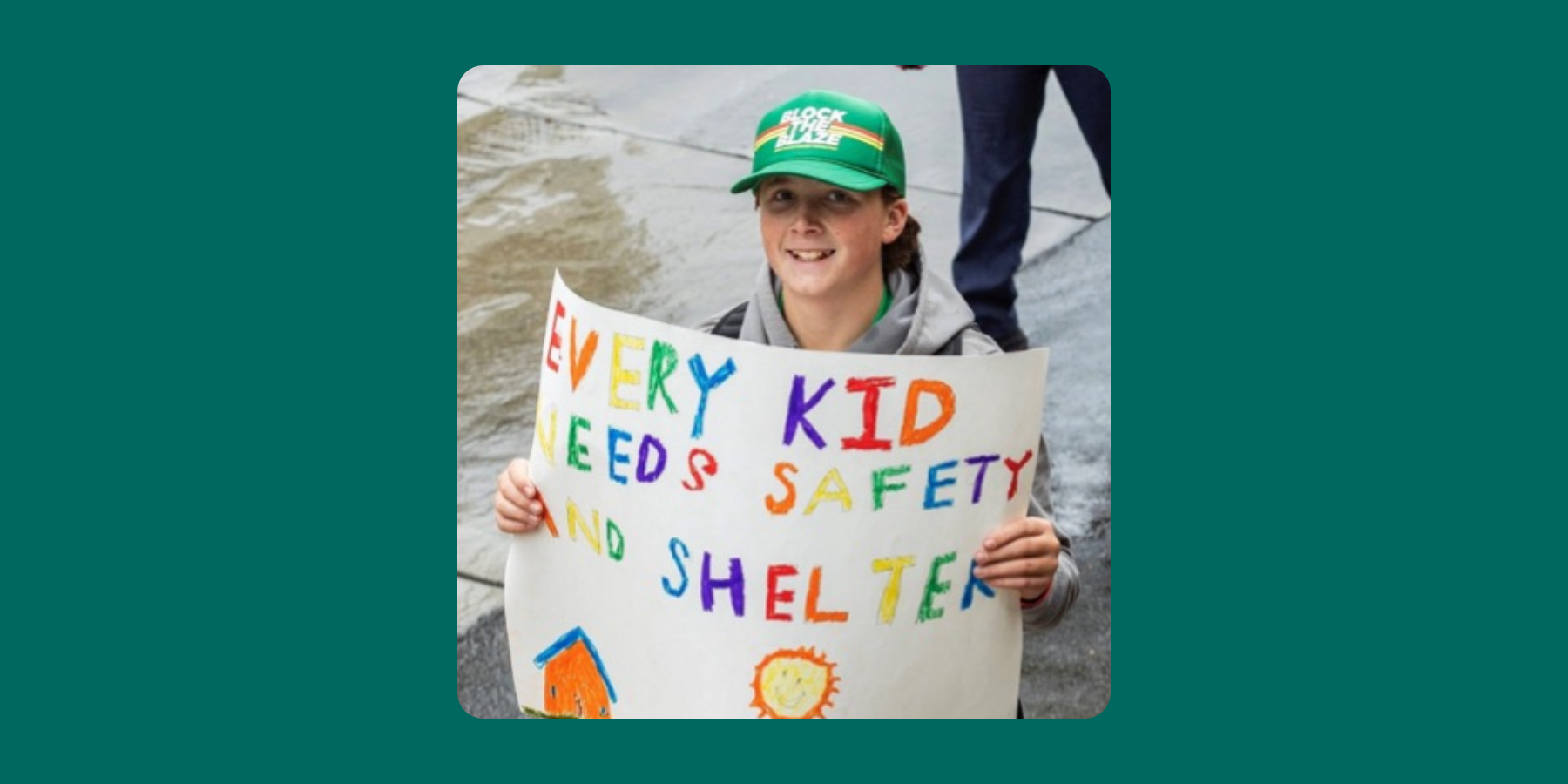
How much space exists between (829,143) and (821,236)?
0.15 m

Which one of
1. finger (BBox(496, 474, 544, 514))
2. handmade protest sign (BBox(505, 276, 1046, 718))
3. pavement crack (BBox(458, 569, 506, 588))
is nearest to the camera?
handmade protest sign (BBox(505, 276, 1046, 718))

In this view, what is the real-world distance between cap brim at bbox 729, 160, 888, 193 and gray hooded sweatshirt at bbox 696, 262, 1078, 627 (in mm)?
184

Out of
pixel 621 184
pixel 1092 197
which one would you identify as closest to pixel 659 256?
pixel 621 184

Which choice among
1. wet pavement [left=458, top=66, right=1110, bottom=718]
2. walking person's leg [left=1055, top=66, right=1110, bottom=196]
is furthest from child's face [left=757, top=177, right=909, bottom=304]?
walking person's leg [left=1055, top=66, right=1110, bottom=196]

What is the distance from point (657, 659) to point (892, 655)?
381mm

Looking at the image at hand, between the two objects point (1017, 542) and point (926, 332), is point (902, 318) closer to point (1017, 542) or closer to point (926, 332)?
point (926, 332)

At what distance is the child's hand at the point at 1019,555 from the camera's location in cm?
344

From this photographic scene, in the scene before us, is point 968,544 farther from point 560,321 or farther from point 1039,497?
point 560,321

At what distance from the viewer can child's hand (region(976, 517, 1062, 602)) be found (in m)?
3.44

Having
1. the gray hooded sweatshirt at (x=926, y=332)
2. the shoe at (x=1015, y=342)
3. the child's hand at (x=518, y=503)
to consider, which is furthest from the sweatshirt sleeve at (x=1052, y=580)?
the child's hand at (x=518, y=503)

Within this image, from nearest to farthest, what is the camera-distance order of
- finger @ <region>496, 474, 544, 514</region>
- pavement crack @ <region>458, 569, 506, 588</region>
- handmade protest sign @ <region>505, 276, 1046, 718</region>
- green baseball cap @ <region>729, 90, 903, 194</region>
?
handmade protest sign @ <region>505, 276, 1046, 718</region>, green baseball cap @ <region>729, 90, 903, 194</region>, finger @ <region>496, 474, 544, 514</region>, pavement crack @ <region>458, 569, 506, 588</region>

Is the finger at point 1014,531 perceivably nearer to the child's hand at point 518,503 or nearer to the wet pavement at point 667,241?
the wet pavement at point 667,241

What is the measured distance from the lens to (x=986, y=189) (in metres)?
3.73

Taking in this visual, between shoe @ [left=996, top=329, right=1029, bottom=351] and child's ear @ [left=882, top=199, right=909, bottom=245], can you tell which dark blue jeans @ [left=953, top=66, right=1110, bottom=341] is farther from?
child's ear @ [left=882, top=199, right=909, bottom=245]
